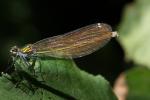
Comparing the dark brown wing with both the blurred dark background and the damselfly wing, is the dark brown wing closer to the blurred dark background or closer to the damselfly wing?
the damselfly wing

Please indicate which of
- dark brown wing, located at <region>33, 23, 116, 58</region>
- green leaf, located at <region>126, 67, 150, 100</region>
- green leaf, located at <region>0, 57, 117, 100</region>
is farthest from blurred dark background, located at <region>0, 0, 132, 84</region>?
green leaf, located at <region>0, 57, 117, 100</region>

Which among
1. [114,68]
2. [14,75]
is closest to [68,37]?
[14,75]

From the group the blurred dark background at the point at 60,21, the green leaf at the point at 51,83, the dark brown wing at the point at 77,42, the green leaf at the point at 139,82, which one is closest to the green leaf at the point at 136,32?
the blurred dark background at the point at 60,21

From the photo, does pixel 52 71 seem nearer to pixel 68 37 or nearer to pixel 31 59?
pixel 31 59

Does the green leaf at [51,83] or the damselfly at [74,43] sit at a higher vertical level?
the damselfly at [74,43]

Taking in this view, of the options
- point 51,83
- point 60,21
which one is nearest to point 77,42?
point 51,83

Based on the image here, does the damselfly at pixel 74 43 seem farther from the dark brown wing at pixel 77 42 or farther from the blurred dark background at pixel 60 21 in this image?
the blurred dark background at pixel 60 21
